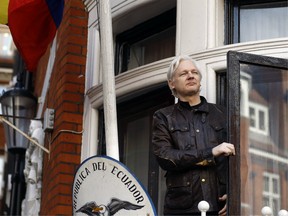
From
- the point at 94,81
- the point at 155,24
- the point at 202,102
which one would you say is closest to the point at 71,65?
the point at 94,81

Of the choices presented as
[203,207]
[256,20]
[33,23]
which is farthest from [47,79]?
[203,207]

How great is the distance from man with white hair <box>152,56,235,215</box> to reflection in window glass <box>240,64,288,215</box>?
18cm

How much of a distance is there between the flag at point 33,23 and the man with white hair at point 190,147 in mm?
1921

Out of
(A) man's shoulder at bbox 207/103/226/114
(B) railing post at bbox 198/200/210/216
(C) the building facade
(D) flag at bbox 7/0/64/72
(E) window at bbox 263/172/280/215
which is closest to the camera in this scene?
(B) railing post at bbox 198/200/210/216

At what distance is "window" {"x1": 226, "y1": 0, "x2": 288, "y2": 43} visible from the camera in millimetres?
6953

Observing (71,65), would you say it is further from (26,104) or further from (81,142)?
(26,104)

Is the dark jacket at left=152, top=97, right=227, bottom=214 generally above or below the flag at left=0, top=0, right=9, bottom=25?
below

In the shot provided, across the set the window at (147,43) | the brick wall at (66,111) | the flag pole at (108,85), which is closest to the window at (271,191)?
the flag pole at (108,85)

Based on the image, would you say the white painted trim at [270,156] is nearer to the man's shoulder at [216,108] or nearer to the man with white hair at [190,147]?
the man with white hair at [190,147]

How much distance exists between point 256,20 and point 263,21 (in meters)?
0.06

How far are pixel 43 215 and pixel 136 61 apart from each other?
1.97m

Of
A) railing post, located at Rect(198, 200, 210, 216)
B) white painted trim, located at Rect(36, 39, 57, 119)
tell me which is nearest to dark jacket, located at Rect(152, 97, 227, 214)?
railing post, located at Rect(198, 200, 210, 216)

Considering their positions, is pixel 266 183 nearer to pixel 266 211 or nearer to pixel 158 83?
pixel 266 211

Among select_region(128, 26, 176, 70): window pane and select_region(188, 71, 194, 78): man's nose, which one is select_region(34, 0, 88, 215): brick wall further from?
select_region(188, 71, 194, 78): man's nose
